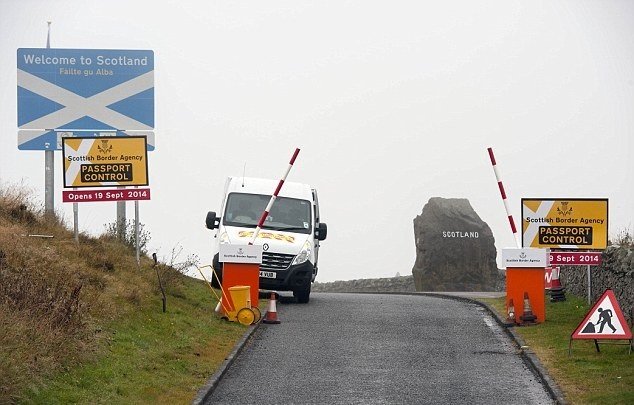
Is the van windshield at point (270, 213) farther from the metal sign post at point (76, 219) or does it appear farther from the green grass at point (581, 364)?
the green grass at point (581, 364)

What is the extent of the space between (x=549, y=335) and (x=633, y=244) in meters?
3.66

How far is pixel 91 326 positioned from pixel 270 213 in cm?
1030

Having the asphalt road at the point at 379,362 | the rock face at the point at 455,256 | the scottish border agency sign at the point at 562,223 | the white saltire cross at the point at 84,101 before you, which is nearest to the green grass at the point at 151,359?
the asphalt road at the point at 379,362

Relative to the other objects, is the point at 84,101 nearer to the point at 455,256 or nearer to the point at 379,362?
the point at 379,362

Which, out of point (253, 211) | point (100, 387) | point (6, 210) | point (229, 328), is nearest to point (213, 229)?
point (253, 211)

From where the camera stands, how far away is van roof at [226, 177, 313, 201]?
2673cm

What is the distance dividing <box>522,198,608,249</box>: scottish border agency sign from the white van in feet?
17.6

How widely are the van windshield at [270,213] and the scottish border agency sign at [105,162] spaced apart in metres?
3.12

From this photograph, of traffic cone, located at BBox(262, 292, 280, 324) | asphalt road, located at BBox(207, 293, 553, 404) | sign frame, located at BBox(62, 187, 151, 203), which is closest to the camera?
asphalt road, located at BBox(207, 293, 553, 404)

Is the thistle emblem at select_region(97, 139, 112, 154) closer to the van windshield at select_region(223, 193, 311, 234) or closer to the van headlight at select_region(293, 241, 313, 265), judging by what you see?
the van windshield at select_region(223, 193, 311, 234)

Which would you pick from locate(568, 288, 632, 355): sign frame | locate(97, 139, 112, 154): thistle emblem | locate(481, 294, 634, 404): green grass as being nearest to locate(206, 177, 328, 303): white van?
locate(97, 139, 112, 154): thistle emblem

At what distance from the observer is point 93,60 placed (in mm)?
28031

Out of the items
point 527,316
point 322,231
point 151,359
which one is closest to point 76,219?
point 322,231

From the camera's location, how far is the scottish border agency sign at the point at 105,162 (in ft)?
75.7
